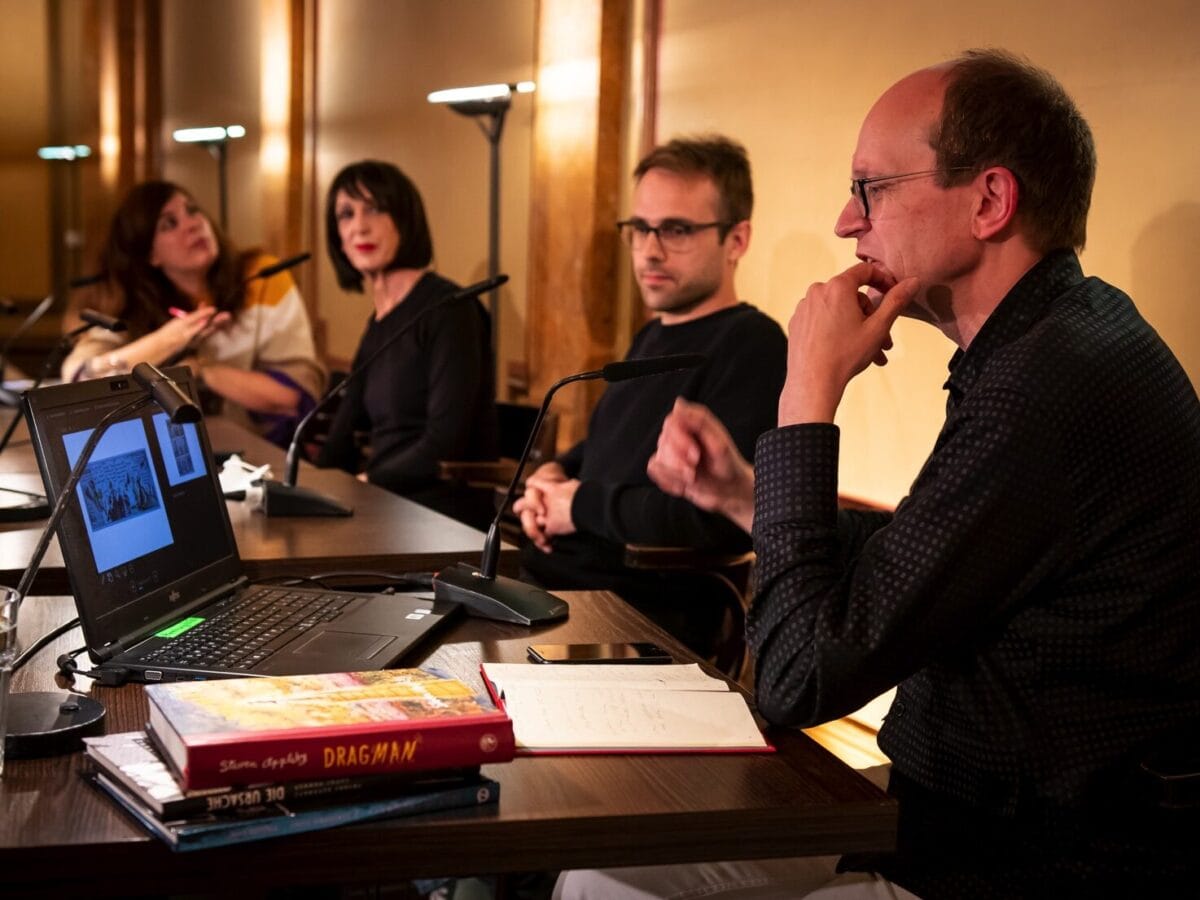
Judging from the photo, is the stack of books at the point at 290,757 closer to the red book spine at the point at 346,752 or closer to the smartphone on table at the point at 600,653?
the red book spine at the point at 346,752

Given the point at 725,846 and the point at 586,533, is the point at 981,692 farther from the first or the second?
the point at 586,533

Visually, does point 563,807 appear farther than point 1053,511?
No

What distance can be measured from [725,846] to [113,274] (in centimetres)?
400

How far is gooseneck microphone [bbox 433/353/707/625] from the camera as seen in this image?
6.05 ft

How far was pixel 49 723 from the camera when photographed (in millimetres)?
1280

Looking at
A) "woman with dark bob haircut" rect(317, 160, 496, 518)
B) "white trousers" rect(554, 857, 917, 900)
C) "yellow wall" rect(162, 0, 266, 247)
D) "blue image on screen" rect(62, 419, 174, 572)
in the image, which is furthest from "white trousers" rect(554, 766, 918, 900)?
"yellow wall" rect(162, 0, 266, 247)

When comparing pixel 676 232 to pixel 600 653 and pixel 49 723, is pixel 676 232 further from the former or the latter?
pixel 49 723

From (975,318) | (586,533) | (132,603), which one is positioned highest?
(975,318)

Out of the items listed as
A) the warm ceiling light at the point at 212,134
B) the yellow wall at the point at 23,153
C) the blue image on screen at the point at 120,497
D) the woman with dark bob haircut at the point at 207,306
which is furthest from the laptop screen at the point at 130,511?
the yellow wall at the point at 23,153

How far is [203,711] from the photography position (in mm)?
1153

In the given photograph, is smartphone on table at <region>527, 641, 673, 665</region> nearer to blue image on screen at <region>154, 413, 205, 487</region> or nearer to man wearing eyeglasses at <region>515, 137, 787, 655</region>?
Result: blue image on screen at <region>154, 413, 205, 487</region>

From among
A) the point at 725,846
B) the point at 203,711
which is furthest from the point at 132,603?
the point at 725,846

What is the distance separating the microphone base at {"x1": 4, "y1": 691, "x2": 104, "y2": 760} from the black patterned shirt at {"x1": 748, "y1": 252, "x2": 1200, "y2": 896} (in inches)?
25.6

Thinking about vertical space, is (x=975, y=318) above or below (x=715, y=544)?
above
